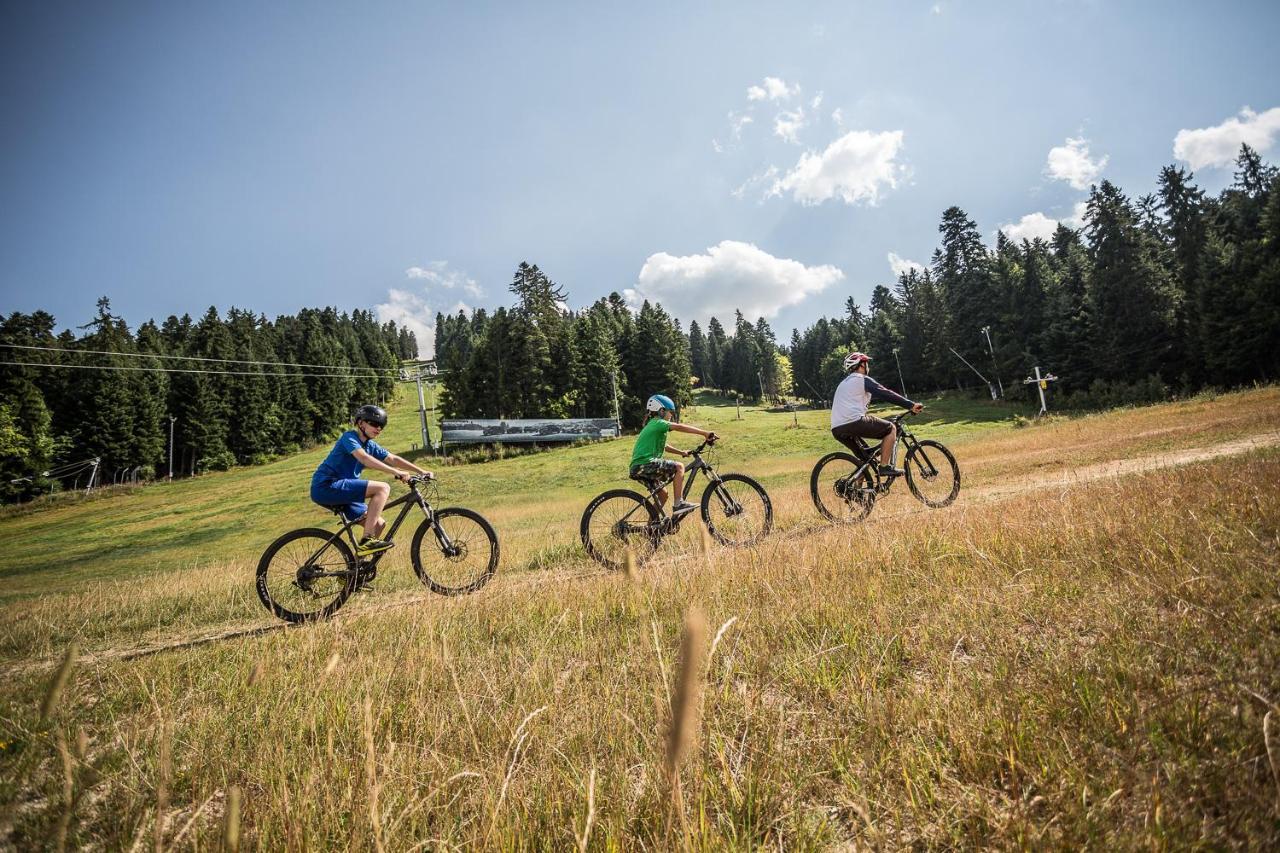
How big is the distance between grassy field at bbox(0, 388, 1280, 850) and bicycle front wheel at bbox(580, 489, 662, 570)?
6.84 feet

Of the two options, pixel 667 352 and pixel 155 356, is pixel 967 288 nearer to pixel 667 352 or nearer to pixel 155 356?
pixel 667 352

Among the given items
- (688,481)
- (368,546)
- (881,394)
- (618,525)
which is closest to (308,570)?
(368,546)

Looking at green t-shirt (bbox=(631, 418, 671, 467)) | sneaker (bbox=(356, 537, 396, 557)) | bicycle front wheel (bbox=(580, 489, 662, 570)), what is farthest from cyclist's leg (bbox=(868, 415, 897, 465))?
sneaker (bbox=(356, 537, 396, 557))

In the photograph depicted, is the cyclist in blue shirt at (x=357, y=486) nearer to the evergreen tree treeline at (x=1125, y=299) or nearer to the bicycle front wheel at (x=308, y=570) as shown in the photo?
the bicycle front wheel at (x=308, y=570)

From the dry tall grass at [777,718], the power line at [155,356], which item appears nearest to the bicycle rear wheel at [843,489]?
the dry tall grass at [777,718]

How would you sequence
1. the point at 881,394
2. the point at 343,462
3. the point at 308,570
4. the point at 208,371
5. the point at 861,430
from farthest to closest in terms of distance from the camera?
the point at 208,371 < the point at 861,430 < the point at 881,394 < the point at 343,462 < the point at 308,570

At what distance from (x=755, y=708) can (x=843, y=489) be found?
7.01 metres

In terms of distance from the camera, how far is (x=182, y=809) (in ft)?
7.66

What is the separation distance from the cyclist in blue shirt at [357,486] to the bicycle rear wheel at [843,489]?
21.9 feet

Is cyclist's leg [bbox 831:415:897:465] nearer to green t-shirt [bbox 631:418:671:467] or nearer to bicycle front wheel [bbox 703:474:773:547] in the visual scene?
bicycle front wheel [bbox 703:474:773:547]

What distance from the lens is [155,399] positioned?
62656mm

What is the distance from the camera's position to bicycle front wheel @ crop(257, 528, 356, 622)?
21.2 feet

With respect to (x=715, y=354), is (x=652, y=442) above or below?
below

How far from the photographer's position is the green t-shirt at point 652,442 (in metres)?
7.97
